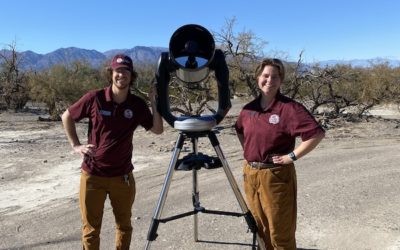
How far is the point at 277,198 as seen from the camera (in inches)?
121

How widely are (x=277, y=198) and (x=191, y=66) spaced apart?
1.00 metres

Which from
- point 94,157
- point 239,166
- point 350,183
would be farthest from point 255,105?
point 239,166

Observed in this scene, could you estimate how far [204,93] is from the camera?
1355 centimetres

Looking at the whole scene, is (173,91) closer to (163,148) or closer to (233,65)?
(233,65)

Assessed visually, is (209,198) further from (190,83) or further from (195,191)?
(190,83)

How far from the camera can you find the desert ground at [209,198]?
14.5 feet

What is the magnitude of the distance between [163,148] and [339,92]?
8.42 m

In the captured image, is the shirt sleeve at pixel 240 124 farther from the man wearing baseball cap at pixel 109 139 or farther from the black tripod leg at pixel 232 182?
the man wearing baseball cap at pixel 109 139

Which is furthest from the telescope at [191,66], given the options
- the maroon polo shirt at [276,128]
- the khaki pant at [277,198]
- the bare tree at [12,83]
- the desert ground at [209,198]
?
the bare tree at [12,83]

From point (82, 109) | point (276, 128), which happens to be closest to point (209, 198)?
point (82, 109)

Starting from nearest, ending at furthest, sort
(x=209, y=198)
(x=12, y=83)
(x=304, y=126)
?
(x=304, y=126) < (x=209, y=198) < (x=12, y=83)

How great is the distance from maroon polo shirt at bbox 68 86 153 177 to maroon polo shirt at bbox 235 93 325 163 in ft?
2.74

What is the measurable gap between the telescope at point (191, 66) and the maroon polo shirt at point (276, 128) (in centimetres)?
23

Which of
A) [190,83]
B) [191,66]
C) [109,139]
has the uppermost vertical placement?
[191,66]
